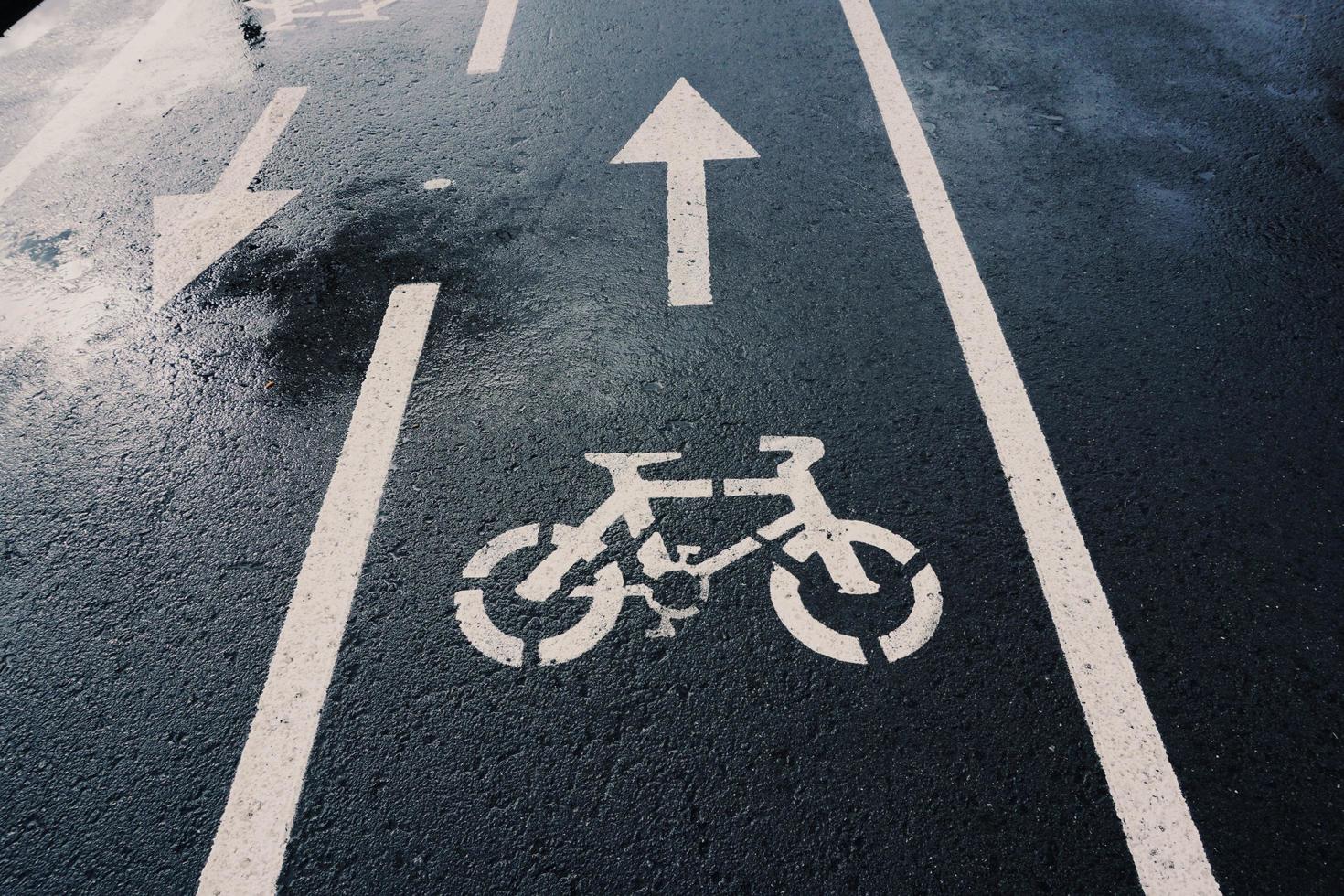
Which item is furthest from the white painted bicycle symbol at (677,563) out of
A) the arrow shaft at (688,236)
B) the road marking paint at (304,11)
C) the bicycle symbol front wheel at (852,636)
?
the road marking paint at (304,11)

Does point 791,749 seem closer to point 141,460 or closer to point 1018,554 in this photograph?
point 1018,554

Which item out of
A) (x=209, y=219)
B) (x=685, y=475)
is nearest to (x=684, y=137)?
(x=685, y=475)

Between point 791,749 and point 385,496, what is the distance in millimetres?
1979

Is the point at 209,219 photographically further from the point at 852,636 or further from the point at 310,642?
the point at 852,636

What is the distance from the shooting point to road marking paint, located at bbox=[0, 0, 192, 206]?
224 inches

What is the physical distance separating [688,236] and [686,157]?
0.81 m

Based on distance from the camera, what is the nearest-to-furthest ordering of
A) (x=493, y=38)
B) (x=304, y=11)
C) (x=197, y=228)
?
(x=197, y=228) < (x=493, y=38) < (x=304, y=11)

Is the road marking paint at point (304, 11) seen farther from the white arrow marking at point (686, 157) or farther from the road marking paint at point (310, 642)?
the road marking paint at point (310, 642)

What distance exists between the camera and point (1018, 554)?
132 inches

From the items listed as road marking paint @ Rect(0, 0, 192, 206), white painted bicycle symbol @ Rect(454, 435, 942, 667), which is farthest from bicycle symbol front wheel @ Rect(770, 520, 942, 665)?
road marking paint @ Rect(0, 0, 192, 206)

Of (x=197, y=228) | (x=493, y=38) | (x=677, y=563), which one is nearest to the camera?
(x=677, y=563)

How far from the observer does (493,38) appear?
21.9ft

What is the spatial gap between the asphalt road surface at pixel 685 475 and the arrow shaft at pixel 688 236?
0.03 m

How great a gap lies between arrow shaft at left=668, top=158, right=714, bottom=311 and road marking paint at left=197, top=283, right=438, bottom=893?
1375 millimetres
